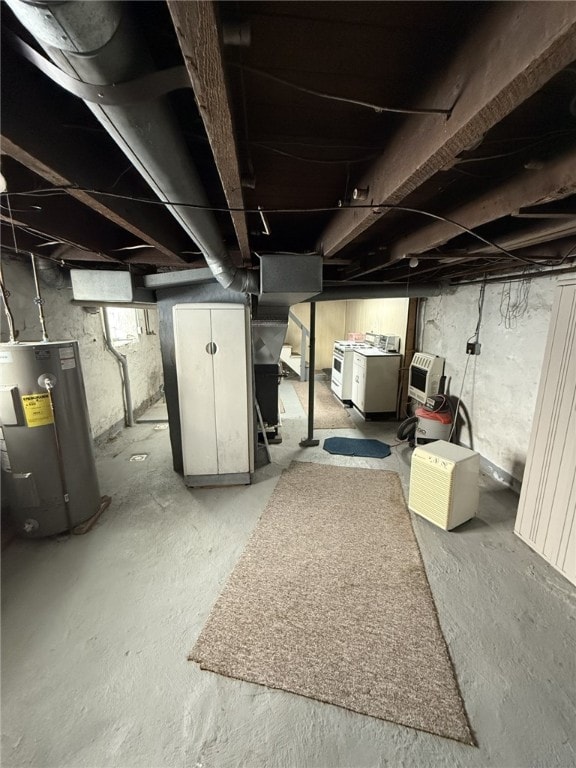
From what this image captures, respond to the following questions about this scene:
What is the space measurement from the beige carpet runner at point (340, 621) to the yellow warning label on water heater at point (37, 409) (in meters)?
1.60

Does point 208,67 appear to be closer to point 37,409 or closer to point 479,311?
point 37,409

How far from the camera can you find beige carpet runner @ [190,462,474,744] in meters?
1.35

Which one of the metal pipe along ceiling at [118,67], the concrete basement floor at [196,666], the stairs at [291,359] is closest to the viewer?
the metal pipe along ceiling at [118,67]

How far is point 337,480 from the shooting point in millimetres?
3080

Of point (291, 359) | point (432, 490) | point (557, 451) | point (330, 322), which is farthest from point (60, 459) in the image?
point (330, 322)

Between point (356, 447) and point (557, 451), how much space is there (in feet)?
6.69

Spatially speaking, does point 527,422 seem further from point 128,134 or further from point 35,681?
point 35,681

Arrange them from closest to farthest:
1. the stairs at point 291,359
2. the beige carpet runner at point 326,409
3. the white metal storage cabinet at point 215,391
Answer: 1. the white metal storage cabinet at point 215,391
2. the beige carpet runner at point 326,409
3. the stairs at point 291,359

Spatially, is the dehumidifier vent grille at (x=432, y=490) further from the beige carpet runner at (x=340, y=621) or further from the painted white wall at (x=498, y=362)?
the painted white wall at (x=498, y=362)

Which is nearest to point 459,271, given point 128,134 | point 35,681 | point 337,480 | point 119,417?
point 337,480

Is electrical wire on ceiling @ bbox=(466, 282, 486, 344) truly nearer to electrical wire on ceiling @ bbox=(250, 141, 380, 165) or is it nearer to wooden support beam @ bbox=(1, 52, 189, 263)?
electrical wire on ceiling @ bbox=(250, 141, 380, 165)

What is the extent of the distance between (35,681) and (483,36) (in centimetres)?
261

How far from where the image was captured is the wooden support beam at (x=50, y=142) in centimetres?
77

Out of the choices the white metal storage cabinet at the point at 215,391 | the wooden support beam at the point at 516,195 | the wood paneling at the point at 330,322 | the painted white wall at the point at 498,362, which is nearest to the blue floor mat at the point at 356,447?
the painted white wall at the point at 498,362
